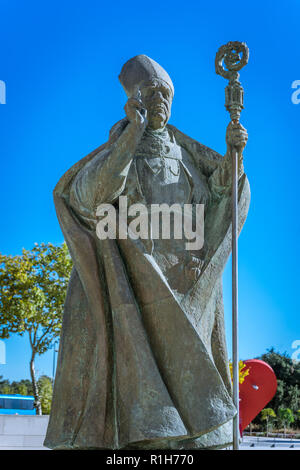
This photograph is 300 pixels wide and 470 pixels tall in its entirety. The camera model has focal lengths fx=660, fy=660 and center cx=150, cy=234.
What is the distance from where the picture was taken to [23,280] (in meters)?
26.0

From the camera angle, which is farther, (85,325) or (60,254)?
(60,254)

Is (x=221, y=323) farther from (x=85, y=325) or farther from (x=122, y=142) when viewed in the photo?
(x=122, y=142)

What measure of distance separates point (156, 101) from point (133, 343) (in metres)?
2.30

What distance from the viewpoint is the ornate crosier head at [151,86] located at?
20.5ft

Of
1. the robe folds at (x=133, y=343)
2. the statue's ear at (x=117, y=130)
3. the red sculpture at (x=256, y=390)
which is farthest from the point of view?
the red sculpture at (x=256, y=390)

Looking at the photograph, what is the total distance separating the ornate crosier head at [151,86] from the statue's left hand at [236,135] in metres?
0.72

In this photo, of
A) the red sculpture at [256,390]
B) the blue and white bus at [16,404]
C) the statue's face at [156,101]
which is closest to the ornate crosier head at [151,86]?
the statue's face at [156,101]

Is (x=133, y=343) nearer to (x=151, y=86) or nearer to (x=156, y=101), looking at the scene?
(x=156, y=101)

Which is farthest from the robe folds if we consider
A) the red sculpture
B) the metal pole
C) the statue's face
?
the red sculpture

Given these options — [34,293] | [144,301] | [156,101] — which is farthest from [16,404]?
[156,101]

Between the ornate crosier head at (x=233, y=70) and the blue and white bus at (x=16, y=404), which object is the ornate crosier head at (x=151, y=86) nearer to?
the ornate crosier head at (x=233, y=70)

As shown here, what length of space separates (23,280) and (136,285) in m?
20.8

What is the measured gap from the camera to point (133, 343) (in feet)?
18.1
